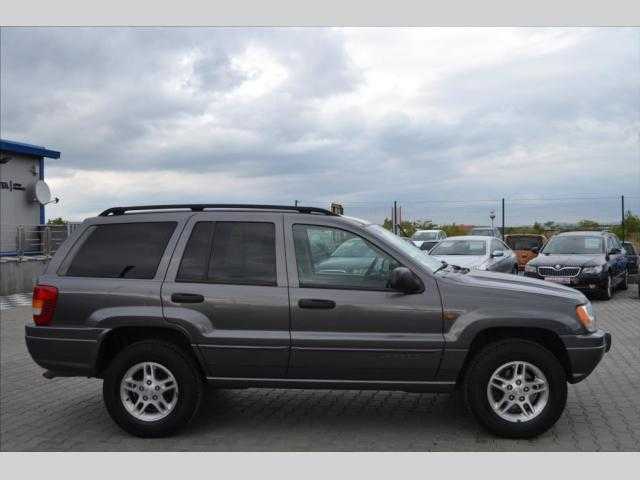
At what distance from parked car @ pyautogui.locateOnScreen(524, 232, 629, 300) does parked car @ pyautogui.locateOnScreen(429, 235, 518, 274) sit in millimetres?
937

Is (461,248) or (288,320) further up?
(461,248)

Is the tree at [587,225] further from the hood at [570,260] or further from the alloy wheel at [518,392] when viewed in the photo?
the alloy wheel at [518,392]

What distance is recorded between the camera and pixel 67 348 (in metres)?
5.64

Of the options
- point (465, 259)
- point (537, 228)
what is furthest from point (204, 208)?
point (537, 228)

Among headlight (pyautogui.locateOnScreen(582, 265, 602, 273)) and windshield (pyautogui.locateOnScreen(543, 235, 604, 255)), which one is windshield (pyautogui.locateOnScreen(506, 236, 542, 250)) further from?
headlight (pyautogui.locateOnScreen(582, 265, 602, 273))

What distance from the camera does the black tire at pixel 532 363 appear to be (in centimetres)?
532

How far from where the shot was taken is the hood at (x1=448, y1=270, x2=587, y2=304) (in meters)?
5.47

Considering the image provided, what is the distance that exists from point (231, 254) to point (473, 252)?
41.2ft

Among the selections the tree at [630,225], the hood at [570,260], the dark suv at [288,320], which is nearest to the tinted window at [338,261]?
the dark suv at [288,320]

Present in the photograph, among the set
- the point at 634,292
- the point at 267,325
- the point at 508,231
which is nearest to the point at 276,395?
the point at 267,325

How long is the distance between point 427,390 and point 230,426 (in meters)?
1.72

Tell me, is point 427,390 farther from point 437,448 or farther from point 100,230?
point 100,230

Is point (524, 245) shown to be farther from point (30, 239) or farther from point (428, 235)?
point (30, 239)

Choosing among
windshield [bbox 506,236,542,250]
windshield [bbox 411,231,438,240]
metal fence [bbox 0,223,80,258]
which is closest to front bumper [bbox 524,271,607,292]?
windshield [bbox 506,236,542,250]
